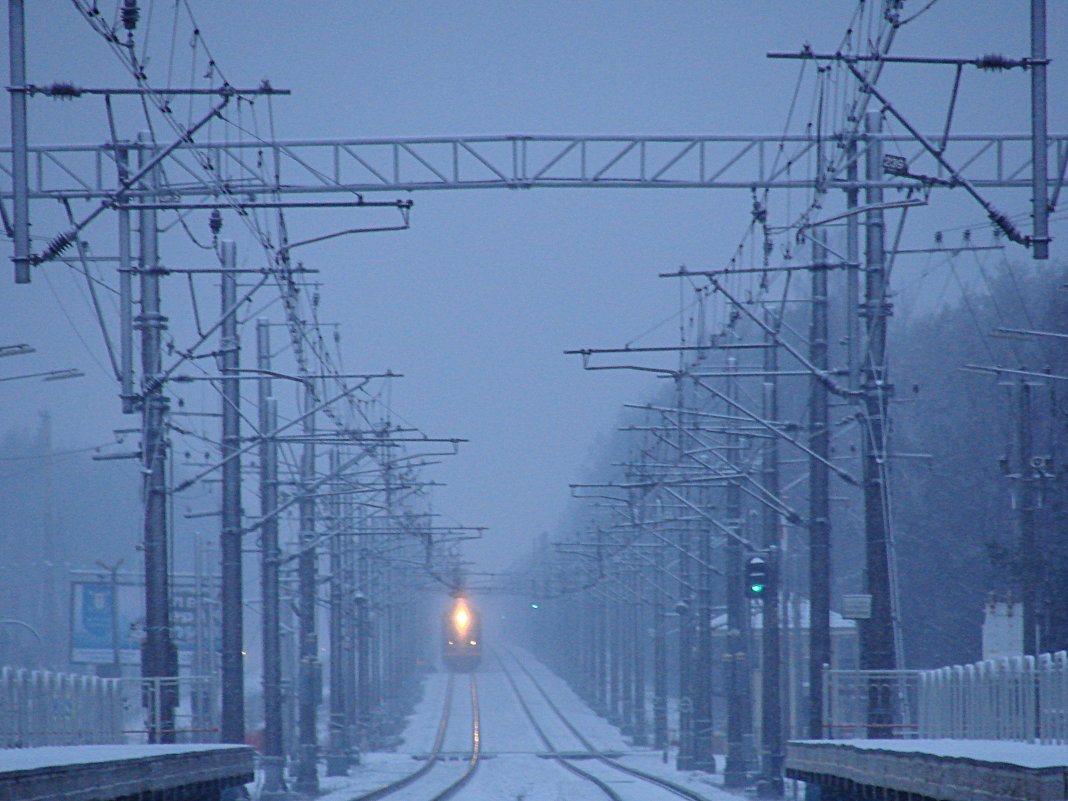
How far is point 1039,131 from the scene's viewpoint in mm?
16828

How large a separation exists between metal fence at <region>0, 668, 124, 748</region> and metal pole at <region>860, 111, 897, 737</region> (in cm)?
998

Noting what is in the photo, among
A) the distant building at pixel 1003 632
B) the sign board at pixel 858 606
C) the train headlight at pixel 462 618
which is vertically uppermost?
the sign board at pixel 858 606

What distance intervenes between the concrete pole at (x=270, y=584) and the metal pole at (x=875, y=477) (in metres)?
12.8

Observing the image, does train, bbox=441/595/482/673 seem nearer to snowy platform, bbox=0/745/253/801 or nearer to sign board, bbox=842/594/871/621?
sign board, bbox=842/594/871/621

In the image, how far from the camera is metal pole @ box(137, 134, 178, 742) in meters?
25.2

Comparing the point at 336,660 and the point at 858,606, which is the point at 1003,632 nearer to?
the point at 336,660

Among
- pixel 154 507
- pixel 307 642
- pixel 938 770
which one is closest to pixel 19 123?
pixel 154 507

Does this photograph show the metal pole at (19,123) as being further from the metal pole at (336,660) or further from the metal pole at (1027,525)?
the metal pole at (336,660)

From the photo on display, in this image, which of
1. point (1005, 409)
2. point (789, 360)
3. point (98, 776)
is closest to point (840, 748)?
point (98, 776)

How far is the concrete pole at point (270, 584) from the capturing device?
33.7 metres

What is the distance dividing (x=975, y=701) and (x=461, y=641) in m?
96.5

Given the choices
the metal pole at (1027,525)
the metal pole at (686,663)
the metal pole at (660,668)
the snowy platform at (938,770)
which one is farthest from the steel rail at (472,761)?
the snowy platform at (938,770)

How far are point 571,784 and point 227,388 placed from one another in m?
12.8

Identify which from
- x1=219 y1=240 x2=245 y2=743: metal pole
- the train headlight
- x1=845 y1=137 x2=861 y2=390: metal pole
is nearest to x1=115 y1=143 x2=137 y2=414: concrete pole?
x1=219 y1=240 x2=245 y2=743: metal pole
